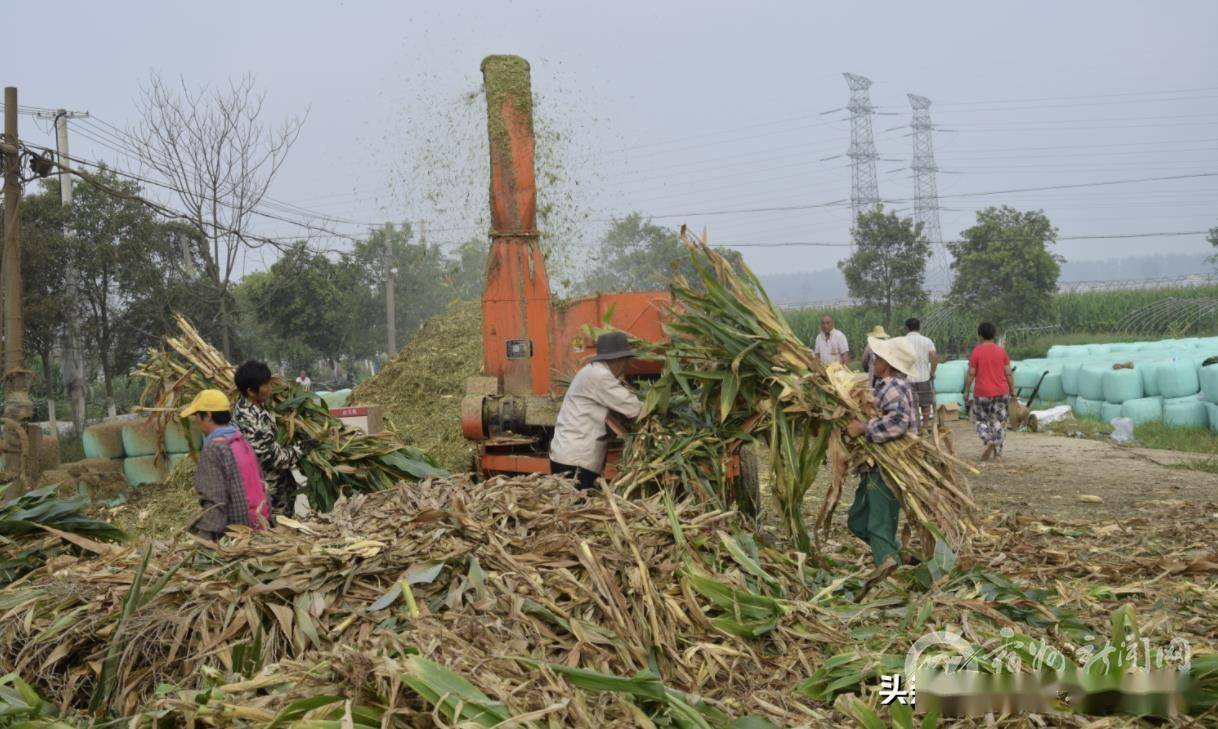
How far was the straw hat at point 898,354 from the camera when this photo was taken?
6109 millimetres

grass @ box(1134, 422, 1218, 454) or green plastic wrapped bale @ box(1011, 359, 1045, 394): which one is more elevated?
green plastic wrapped bale @ box(1011, 359, 1045, 394)

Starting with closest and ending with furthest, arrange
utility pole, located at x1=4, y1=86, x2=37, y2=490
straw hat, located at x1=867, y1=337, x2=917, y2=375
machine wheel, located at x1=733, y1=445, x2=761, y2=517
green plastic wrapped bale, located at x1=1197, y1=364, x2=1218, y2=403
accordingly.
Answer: straw hat, located at x1=867, y1=337, x2=917, y2=375, machine wheel, located at x1=733, y1=445, x2=761, y2=517, utility pole, located at x1=4, y1=86, x2=37, y2=490, green plastic wrapped bale, located at x1=1197, y1=364, x2=1218, y2=403

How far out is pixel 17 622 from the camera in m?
4.21

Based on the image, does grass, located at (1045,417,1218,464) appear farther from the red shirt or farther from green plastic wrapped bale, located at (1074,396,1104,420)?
the red shirt

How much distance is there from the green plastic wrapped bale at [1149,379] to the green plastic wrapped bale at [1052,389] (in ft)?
7.78

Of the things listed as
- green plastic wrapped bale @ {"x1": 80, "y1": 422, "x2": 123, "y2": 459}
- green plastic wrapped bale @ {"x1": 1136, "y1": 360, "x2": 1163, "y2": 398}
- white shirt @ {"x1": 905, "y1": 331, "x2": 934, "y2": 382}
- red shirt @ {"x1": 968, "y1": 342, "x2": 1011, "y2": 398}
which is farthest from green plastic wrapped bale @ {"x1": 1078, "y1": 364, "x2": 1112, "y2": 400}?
green plastic wrapped bale @ {"x1": 80, "y1": 422, "x2": 123, "y2": 459}

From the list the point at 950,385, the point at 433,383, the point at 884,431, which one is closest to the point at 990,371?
the point at 884,431

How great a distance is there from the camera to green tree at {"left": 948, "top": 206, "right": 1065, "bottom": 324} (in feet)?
119

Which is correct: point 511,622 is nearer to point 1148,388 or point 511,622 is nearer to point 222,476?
point 222,476

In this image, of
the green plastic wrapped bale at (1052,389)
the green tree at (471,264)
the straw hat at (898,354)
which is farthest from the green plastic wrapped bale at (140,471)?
the green plastic wrapped bale at (1052,389)

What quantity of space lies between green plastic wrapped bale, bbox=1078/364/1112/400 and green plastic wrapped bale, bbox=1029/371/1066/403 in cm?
104

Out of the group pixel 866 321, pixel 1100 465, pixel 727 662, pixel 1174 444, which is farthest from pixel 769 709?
pixel 866 321

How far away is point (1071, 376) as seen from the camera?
1758 centimetres

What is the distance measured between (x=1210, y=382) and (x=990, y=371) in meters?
4.64
